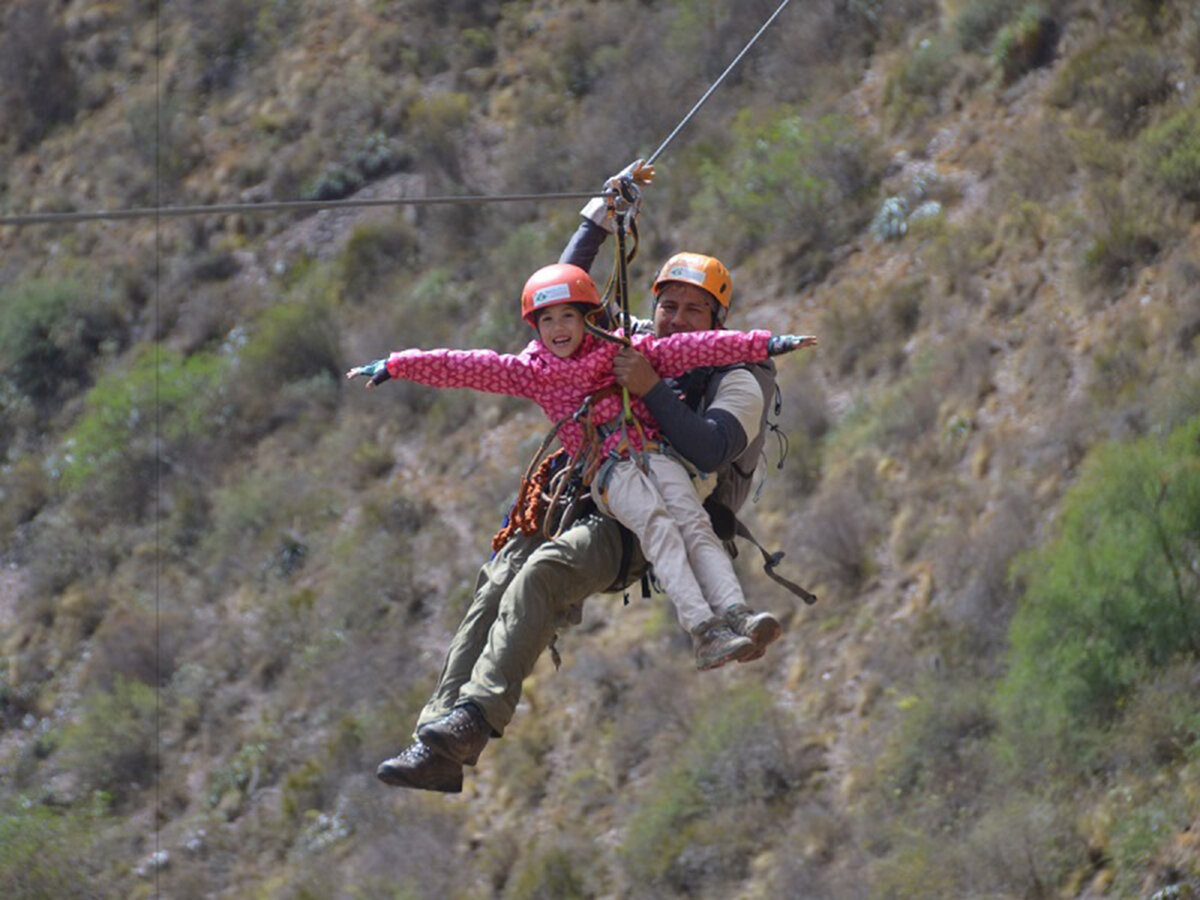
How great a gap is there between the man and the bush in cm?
3289

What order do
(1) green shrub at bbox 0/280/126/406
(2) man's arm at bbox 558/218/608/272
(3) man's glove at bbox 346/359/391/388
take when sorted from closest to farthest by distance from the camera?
(3) man's glove at bbox 346/359/391/388 < (2) man's arm at bbox 558/218/608/272 < (1) green shrub at bbox 0/280/126/406

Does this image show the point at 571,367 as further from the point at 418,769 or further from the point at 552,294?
the point at 418,769

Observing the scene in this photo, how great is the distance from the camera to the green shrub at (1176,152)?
2008cm

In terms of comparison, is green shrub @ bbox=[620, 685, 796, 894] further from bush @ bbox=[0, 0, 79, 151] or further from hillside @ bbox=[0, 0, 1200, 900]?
bush @ bbox=[0, 0, 79, 151]

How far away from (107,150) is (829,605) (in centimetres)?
2213

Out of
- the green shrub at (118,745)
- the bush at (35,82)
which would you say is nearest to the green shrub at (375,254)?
the green shrub at (118,745)

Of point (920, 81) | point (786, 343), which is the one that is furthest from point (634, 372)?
point (920, 81)

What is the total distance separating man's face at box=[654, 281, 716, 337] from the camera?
8.63m

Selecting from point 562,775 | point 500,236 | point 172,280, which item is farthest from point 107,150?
point 562,775

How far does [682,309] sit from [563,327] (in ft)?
2.53

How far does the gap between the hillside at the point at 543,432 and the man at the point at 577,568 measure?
8883mm

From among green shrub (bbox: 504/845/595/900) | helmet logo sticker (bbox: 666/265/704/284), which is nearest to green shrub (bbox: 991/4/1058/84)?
green shrub (bbox: 504/845/595/900)

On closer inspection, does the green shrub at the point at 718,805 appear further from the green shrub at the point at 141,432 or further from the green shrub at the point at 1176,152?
the green shrub at the point at 141,432

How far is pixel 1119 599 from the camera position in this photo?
1741 centimetres
